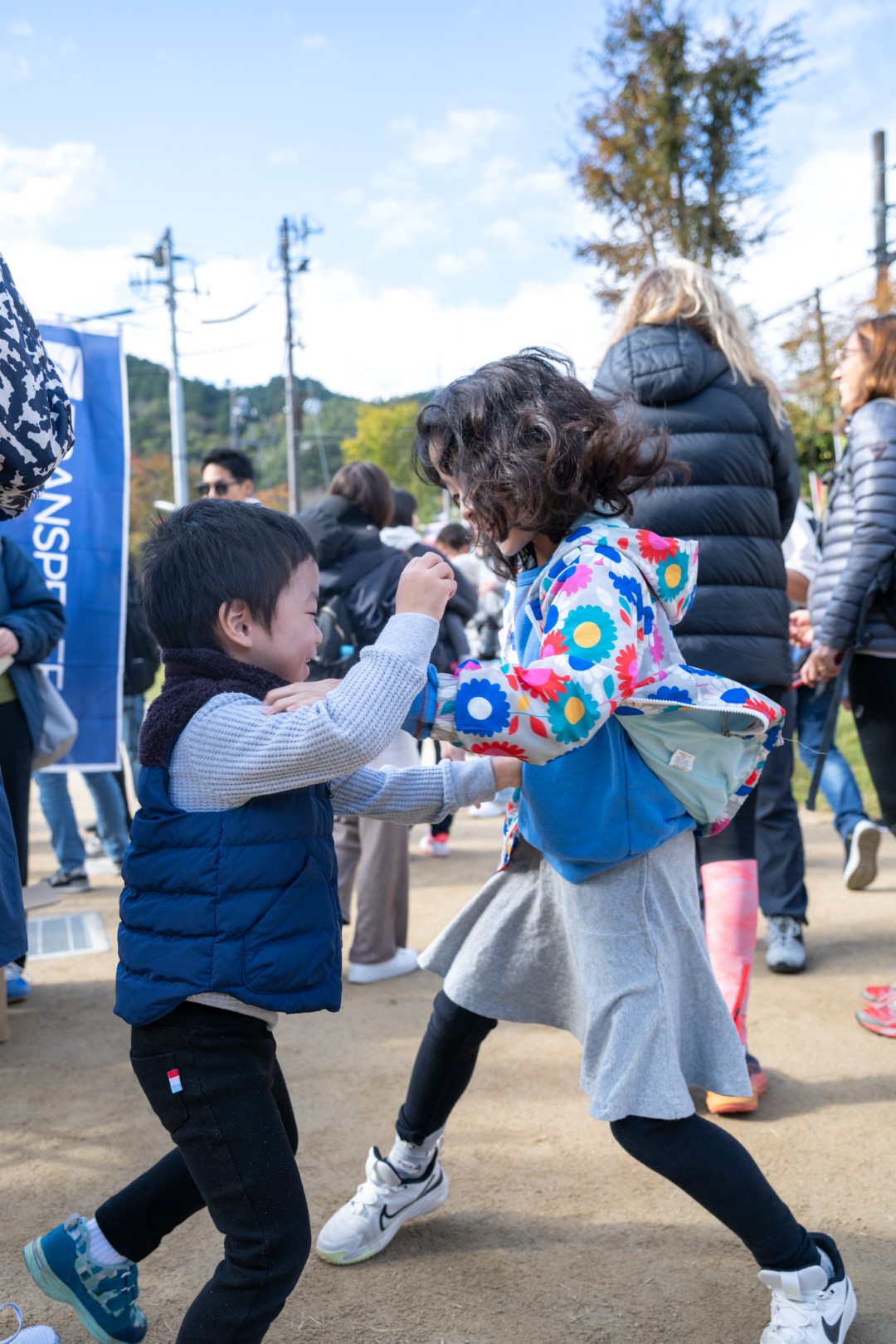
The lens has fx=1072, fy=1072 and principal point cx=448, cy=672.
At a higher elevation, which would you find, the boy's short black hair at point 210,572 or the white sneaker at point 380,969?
the boy's short black hair at point 210,572

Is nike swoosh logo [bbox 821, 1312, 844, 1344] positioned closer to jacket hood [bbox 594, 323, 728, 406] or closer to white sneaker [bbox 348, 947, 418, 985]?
jacket hood [bbox 594, 323, 728, 406]

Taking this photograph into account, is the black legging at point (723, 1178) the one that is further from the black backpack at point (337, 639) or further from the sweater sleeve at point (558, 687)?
the black backpack at point (337, 639)

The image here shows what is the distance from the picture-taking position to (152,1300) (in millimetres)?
2104

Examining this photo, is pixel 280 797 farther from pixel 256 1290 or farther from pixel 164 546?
pixel 256 1290

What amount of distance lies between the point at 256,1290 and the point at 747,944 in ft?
5.79

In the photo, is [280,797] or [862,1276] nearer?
[280,797]

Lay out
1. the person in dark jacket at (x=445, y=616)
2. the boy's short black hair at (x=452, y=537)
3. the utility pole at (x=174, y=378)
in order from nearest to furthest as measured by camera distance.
A: the person in dark jacket at (x=445, y=616)
the boy's short black hair at (x=452, y=537)
the utility pole at (x=174, y=378)

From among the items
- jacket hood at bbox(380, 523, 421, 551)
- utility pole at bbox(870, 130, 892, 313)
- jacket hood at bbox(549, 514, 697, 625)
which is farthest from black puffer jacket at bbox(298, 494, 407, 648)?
utility pole at bbox(870, 130, 892, 313)

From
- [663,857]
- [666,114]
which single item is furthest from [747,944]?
[666,114]

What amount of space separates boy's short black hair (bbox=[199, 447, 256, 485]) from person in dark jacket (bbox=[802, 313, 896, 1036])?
9.32 feet

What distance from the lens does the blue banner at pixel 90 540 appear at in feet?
16.2

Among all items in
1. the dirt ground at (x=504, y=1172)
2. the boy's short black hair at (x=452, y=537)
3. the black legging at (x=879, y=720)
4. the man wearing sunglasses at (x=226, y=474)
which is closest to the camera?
the dirt ground at (x=504, y=1172)

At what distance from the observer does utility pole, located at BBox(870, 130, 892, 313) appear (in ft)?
46.2

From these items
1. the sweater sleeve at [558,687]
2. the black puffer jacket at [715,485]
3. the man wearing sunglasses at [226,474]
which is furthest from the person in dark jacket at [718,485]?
the man wearing sunglasses at [226,474]
